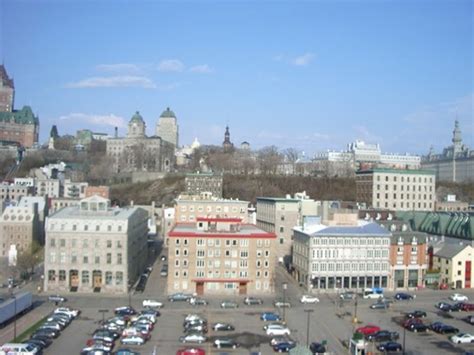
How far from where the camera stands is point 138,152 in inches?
3184

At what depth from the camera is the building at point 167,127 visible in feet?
382

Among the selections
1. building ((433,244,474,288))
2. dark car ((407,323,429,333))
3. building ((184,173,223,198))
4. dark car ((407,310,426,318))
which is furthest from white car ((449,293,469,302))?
building ((184,173,223,198))

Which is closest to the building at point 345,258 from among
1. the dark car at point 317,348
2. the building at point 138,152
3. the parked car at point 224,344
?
the dark car at point 317,348

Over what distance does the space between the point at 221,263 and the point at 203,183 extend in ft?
92.9

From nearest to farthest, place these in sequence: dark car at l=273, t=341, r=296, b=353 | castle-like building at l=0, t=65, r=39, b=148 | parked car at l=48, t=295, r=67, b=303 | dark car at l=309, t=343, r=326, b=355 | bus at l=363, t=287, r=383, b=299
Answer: dark car at l=309, t=343, r=326, b=355 → dark car at l=273, t=341, r=296, b=353 → parked car at l=48, t=295, r=67, b=303 → bus at l=363, t=287, r=383, b=299 → castle-like building at l=0, t=65, r=39, b=148

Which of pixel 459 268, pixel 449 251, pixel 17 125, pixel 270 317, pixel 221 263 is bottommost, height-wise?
pixel 270 317

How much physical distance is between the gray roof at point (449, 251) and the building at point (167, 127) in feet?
289

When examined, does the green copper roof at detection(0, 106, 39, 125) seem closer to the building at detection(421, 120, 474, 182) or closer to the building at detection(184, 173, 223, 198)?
the building at detection(184, 173, 223, 198)

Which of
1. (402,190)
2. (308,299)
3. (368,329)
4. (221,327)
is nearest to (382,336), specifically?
(368,329)

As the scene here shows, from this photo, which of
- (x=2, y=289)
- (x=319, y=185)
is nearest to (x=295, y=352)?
(x=2, y=289)

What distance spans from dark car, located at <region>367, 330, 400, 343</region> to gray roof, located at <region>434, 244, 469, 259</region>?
1167 centimetres

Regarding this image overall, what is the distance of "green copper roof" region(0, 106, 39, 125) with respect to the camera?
9469cm

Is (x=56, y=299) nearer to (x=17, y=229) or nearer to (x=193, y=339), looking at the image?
(x=193, y=339)

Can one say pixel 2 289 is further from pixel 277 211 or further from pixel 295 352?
pixel 295 352
